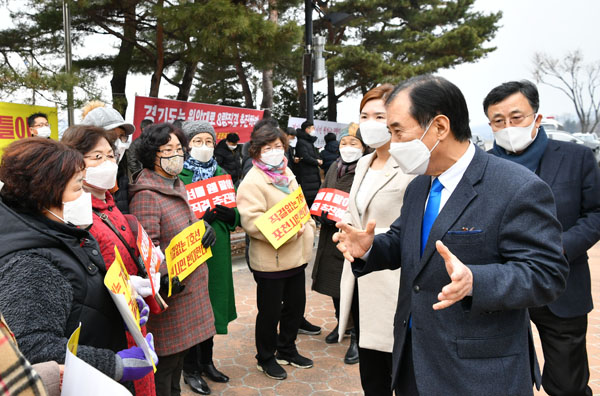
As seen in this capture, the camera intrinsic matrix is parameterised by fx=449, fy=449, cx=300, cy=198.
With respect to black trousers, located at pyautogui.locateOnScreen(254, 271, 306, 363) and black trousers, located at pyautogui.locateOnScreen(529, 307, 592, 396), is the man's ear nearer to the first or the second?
black trousers, located at pyautogui.locateOnScreen(529, 307, 592, 396)

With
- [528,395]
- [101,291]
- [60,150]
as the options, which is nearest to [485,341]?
[528,395]

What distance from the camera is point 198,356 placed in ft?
11.6

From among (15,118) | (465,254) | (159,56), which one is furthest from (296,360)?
(159,56)

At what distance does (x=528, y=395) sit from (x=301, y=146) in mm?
6901

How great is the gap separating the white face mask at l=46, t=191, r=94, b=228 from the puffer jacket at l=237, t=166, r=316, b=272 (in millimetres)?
1674

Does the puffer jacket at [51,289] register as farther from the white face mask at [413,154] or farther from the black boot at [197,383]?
the black boot at [197,383]

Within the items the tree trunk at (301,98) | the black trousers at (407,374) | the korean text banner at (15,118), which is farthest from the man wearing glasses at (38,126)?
the tree trunk at (301,98)

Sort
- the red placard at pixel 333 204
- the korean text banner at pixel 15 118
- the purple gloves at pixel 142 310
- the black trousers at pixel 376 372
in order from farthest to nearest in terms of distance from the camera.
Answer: the korean text banner at pixel 15 118, the red placard at pixel 333 204, the black trousers at pixel 376 372, the purple gloves at pixel 142 310

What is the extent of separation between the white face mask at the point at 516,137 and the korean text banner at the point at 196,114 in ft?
22.6

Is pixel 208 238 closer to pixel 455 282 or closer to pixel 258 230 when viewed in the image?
pixel 258 230

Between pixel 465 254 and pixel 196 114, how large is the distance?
8735mm

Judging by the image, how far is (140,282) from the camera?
211cm

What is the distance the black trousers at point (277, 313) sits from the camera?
11.8 feet

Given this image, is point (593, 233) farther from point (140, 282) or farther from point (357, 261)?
point (140, 282)
